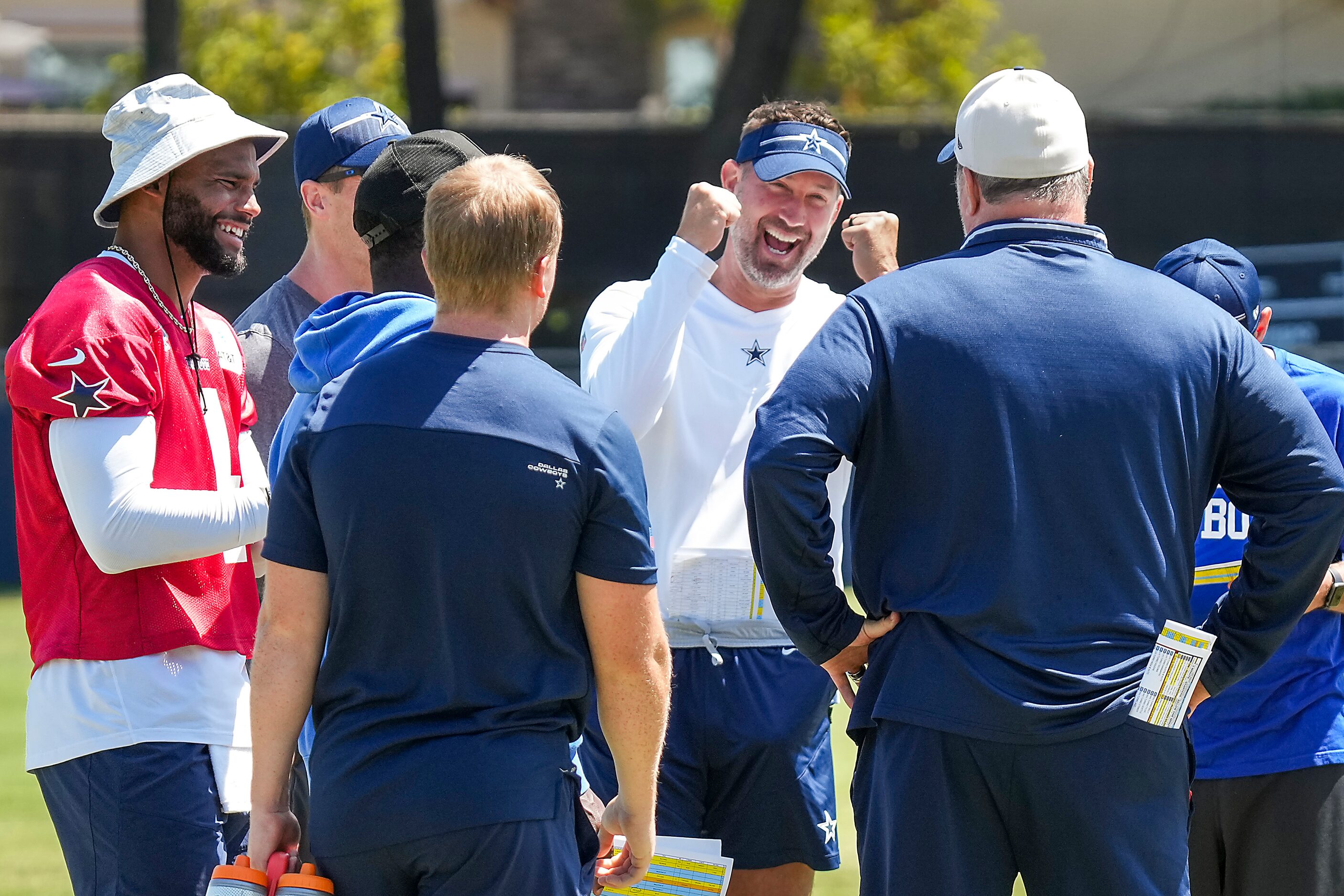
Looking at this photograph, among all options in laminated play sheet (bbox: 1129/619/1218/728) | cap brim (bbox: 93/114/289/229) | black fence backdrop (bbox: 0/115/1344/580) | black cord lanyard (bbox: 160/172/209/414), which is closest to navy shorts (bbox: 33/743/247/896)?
black cord lanyard (bbox: 160/172/209/414)

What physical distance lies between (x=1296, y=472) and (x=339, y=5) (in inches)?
882

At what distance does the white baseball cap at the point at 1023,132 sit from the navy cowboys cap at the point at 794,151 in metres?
0.96

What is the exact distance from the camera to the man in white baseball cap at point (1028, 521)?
2695 millimetres

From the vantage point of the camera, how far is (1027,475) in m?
2.70

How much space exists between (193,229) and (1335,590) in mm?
2583

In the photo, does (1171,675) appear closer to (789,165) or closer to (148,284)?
(789,165)

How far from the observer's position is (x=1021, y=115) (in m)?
2.84

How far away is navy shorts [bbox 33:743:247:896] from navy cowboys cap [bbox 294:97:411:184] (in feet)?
4.80

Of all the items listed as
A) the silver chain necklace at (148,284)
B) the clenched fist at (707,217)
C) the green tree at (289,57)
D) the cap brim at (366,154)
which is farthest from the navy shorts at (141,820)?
the green tree at (289,57)

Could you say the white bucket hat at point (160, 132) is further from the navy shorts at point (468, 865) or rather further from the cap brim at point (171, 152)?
the navy shorts at point (468, 865)

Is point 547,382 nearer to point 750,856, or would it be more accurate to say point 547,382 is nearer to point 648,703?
point 648,703

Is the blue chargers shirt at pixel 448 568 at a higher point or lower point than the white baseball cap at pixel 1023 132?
lower

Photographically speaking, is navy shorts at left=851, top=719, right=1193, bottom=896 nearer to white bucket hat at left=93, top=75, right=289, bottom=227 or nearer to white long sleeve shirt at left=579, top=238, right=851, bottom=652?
white long sleeve shirt at left=579, top=238, right=851, bottom=652

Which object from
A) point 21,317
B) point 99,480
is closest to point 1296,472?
point 99,480
